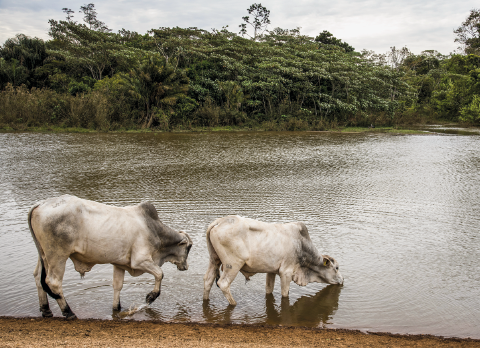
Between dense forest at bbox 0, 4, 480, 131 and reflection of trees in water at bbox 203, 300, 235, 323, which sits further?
dense forest at bbox 0, 4, 480, 131

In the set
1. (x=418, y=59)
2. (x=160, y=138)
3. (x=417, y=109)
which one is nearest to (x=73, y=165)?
(x=160, y=138)

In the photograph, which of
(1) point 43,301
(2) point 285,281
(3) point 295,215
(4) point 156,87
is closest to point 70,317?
(1) point 43,301

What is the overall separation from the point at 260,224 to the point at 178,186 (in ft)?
25.6

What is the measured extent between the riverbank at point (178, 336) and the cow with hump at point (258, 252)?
0.87 metres

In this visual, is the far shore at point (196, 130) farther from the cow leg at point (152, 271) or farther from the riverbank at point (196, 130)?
the cow leg at point (152, 271)

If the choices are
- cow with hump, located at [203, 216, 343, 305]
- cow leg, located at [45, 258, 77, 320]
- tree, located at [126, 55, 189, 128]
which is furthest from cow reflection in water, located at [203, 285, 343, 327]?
tree, located at [126, 55, 189, 128]

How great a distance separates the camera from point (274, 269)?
6266 millimetres

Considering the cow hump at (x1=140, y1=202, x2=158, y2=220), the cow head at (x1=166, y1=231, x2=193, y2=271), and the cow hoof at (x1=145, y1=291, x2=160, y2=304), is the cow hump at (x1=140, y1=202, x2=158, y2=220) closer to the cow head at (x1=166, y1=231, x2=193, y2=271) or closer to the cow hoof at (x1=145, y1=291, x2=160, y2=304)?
the cow head at (x1=166, y1=231, x2=193, y2=271)

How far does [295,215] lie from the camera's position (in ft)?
34.9

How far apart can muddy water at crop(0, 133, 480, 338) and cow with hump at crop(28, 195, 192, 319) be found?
0.61 meters

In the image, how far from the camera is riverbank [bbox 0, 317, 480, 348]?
15.7 feet

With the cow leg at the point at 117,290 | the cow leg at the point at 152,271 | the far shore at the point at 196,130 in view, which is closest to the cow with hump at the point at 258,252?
the cow leg at the point at 152,271

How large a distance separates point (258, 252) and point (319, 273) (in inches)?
52.1

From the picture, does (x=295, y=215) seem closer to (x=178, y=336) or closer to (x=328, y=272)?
(x=328, y=272)
